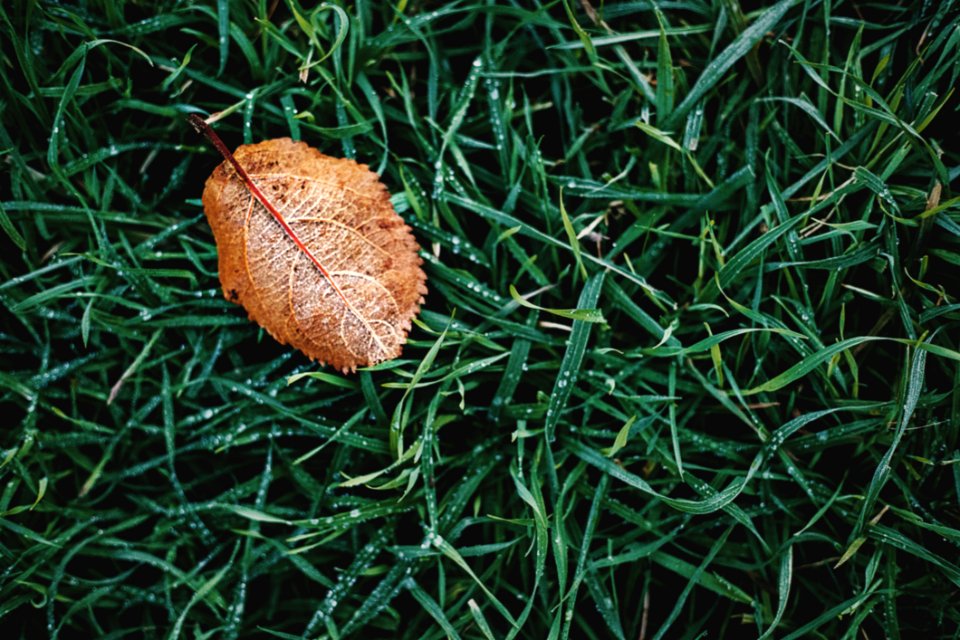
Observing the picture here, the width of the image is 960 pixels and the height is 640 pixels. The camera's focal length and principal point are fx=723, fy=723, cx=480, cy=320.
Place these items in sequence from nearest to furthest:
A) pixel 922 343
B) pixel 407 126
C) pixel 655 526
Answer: pixel 922 343, pixel 655 526, pixel 407 126

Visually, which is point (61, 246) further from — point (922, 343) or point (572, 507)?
point (922, 343)

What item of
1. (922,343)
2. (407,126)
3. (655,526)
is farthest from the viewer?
(407,126)

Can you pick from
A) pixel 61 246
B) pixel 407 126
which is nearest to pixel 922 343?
pixel 407 126

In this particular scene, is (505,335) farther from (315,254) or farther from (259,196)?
(259,196)

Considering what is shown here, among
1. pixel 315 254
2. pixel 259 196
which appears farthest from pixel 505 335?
pixel 259 196
